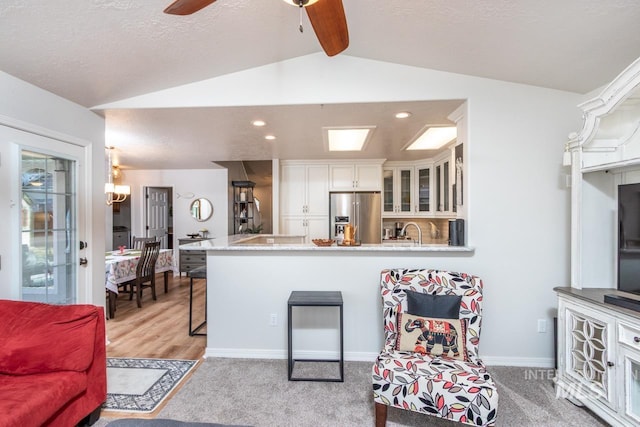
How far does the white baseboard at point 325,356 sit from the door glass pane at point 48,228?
4.60 feet

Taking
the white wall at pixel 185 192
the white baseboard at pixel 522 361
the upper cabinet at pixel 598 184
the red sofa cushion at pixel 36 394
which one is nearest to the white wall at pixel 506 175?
the white baseboard at pixel 522 361

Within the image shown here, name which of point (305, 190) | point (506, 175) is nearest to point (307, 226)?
point (305, 190)

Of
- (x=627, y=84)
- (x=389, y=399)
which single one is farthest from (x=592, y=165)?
(x=389, y=399)

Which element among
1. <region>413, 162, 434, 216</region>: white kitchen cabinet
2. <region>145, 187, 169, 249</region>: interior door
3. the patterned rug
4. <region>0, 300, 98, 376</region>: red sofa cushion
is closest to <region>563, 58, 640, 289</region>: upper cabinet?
<region>413, 162, 434, 216</region>: white kitchen cabinet

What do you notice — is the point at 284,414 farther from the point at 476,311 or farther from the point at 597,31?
the point at 597,31

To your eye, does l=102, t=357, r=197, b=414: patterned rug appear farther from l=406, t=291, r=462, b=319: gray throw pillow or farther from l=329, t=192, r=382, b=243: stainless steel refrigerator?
l=329, t=192, r=382, b=243: stainless steel refrigerator

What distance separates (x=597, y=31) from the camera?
1.85 meters

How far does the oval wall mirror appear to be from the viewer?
6.46m

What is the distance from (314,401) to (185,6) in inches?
93.5

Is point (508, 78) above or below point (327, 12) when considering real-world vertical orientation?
above

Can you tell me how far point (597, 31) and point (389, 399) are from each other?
8.05ft

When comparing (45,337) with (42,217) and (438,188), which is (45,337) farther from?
(438,188)

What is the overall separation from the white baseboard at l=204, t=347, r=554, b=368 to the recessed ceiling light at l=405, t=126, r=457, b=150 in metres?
2.29

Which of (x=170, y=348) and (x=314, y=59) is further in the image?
(x=170, y=348)
